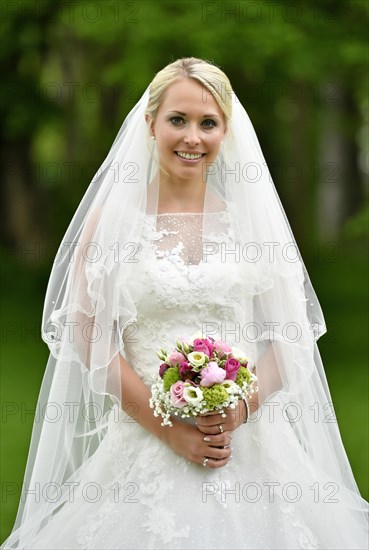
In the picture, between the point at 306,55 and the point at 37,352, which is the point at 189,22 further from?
the point at 37,352

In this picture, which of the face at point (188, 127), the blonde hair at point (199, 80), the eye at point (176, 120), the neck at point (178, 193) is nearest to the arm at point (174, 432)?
→ the neck at point (178, 193)

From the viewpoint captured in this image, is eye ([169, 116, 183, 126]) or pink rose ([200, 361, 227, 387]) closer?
pink rose ([200, 361, 227, 387])

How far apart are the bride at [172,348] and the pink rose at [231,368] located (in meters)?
0.24

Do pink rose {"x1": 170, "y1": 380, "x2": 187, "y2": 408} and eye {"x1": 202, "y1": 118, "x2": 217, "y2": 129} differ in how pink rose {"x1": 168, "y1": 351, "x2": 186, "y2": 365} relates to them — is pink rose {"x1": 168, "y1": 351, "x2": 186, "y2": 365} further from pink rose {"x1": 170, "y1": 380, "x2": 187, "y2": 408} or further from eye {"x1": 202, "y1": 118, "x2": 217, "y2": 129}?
eye {"x1": 202, "y1": 118, "x2": 217, "y2": 129}

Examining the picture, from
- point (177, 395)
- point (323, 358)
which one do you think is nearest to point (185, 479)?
point (177, 395)

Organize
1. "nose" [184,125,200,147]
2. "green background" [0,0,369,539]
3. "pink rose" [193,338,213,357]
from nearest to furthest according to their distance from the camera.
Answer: "pink rose" [193,338,213,357]
"nose" [184,125,200,147]
"green background" [0,0,369,539]

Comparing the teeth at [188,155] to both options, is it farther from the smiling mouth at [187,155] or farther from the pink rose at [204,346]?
the pink rose at [204,346]

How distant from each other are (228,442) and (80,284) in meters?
1.20

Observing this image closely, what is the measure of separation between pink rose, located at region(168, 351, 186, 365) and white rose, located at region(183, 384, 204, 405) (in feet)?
0.49

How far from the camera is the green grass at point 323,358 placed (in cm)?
864

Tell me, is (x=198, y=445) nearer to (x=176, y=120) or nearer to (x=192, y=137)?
(x=192, y=137)

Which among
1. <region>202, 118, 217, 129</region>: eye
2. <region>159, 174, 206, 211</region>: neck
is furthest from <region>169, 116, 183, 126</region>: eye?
<region>159, 174, 206, 211</region>: neck

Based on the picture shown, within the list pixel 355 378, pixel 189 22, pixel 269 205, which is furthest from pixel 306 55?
pixel 269 205

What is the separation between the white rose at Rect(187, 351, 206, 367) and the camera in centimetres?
447
